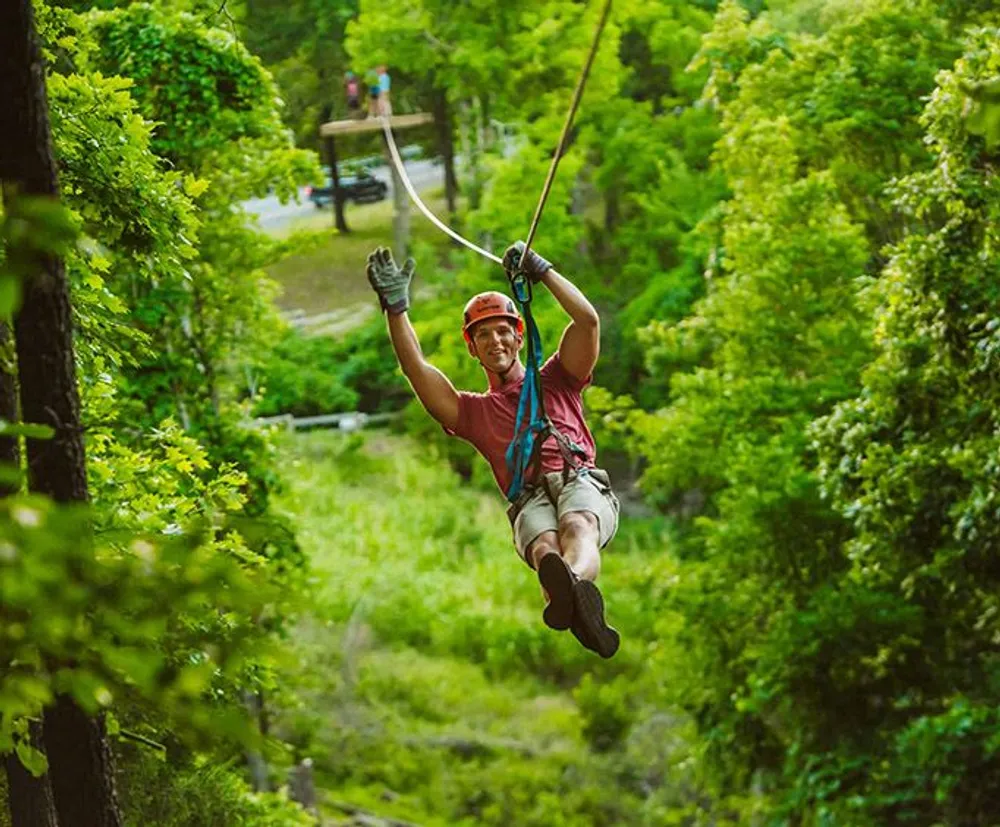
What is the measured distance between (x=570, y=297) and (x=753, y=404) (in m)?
8.86

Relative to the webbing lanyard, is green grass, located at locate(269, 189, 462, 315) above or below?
below

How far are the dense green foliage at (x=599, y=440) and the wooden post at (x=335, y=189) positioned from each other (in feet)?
5.98

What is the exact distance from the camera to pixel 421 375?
21.6ft

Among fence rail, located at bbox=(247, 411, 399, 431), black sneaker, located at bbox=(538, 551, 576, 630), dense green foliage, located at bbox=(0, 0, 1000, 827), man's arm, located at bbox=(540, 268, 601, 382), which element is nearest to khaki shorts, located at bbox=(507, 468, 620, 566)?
man's arm, located at bbox=(540, 268, 601, 382)

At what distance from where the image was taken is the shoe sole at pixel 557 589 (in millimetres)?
5918

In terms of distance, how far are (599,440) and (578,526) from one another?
1664 cm

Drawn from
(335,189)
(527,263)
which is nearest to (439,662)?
(335,189)

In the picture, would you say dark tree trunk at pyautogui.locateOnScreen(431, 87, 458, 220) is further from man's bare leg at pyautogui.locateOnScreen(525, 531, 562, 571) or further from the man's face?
man's bare leg at pyautogui.locateOnScreen(525, 531, 562, 571)

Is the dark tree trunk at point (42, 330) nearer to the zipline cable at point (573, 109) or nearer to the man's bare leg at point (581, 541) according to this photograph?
the zipline cable at point (573, 109)

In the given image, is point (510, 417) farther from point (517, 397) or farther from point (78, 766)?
point (78, 766)

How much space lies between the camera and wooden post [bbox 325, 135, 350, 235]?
94.4ft

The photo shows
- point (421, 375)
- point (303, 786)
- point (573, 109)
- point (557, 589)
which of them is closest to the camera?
point (573, 109)

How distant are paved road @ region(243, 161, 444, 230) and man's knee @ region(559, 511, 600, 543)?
996 inches

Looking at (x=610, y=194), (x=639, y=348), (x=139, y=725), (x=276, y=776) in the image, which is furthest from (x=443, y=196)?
(x=139, y=725)
